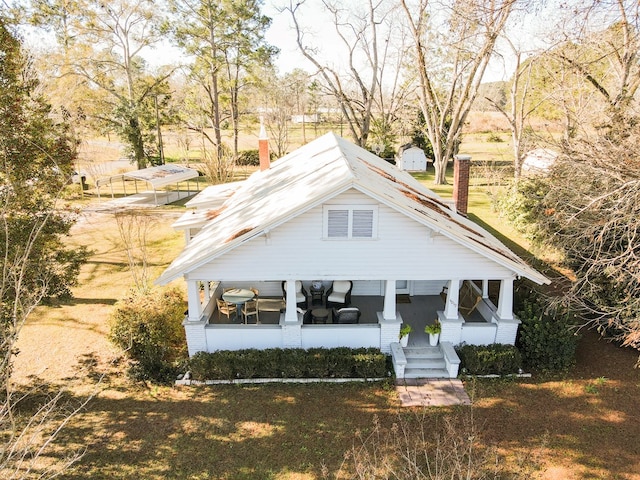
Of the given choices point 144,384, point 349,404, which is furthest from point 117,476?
point 349,404

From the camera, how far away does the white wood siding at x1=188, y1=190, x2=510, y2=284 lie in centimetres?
1177

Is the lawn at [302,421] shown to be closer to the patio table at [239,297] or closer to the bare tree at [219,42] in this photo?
the patio table at [239,297]

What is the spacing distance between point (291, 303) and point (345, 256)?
2085 millimetres

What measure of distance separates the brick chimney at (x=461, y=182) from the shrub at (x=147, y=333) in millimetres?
12373

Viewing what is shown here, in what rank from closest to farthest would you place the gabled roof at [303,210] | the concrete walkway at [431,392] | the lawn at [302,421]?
the lawn at [302,421] < the gabled roof at [303,210] < the concrete walkway at [431,392]

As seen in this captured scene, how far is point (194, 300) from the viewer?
12.3 meters

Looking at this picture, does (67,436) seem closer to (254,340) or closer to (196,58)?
(254,340)

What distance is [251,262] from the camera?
39.0 feet

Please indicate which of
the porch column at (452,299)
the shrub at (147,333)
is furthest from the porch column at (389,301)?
the shrub at (147,333)

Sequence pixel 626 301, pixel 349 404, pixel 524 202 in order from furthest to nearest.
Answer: pixel 524 202 < pixel 626 301 < pixel 349 404

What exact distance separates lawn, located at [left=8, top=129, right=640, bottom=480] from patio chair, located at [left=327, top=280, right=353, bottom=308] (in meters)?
3.25

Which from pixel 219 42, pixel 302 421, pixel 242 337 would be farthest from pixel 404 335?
pixel 219 42

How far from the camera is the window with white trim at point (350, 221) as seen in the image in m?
11.6

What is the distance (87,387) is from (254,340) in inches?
190
